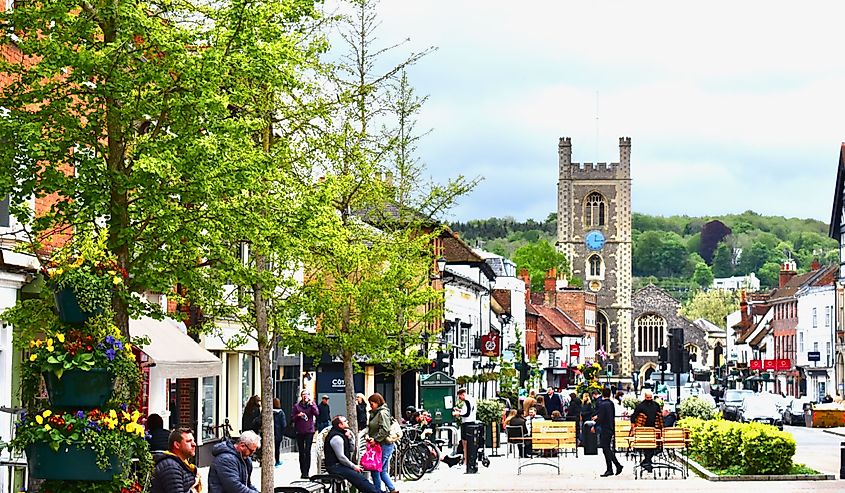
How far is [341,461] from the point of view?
2180 cm

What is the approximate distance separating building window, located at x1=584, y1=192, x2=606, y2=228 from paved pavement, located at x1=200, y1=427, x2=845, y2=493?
128 meters

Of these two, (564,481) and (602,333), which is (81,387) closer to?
(564,481)

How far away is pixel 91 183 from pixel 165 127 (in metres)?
1.20

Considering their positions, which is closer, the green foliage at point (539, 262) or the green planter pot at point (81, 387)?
the green planter pot at point (81, 387)

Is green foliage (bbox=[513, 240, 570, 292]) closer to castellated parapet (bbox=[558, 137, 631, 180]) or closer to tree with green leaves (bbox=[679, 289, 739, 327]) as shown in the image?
castellated parapet (bbox=[558, 137, 631, 180])

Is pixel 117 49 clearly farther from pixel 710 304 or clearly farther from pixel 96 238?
pixel 710 304

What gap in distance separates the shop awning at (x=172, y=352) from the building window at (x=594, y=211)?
139350mm

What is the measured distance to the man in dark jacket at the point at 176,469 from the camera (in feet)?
47.2

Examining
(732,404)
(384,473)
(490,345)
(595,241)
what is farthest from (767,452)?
(595,241)

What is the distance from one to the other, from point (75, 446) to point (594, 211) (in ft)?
503

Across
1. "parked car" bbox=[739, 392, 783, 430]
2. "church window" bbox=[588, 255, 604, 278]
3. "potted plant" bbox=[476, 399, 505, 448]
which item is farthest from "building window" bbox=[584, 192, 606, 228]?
"potted plant" bbox=[476, 399, 505, 448]

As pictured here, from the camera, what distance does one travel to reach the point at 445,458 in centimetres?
3169

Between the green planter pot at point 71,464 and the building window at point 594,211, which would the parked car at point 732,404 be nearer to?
the green planter pot at point 71,464

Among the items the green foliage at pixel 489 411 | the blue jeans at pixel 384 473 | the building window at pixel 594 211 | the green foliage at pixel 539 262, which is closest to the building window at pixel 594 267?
the green foliage at pixel 539 262
